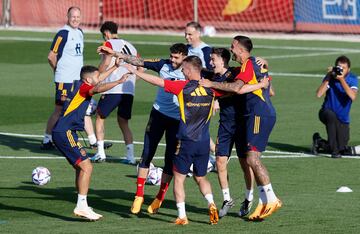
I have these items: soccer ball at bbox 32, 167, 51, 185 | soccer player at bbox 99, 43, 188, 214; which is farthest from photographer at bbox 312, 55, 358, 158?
soccer ball at bbox 32, 167, 51, 185

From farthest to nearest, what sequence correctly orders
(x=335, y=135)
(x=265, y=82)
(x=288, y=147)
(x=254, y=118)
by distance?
(x=288, y=147) → (x=335, y=135) → (x=254, y=118) → (x=265, y=82)

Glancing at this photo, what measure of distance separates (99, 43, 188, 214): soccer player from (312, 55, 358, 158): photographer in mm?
4803

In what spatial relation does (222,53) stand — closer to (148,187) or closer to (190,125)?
(190,125)

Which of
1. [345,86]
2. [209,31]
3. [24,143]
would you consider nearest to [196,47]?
[345,86]

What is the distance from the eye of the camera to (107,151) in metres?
20.0

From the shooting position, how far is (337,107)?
19.9 meters

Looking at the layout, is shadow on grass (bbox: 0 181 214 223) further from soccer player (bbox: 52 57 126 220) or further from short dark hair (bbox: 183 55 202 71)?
short dark hair (bbox: 183 55 202 71)

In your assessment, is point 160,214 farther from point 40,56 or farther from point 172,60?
point 40,56

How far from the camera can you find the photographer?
1950cm

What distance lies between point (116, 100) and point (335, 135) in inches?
152

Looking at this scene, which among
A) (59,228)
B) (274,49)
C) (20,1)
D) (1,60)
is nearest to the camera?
Result: (59,228)

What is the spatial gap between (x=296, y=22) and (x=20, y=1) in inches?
487

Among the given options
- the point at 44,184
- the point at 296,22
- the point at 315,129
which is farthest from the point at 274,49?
the point at 44,184

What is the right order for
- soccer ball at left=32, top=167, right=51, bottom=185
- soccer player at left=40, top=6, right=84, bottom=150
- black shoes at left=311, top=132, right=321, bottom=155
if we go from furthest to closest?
soccer player at left=40, top=6, right=84, bottom=150, black shoes at left=311, top=132, right=321, bottom=155, soccer ball at left=32, top=167, right=51, bottom=185
